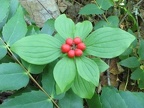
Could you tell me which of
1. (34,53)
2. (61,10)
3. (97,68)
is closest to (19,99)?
(34,53)

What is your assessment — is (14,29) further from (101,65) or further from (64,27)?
(101,65)

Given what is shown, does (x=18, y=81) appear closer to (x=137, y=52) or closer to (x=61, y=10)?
(x=137, y=52)

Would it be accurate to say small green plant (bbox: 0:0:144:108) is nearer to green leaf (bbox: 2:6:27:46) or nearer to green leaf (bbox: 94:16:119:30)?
green leaf (bbox: 2:6:27:46)

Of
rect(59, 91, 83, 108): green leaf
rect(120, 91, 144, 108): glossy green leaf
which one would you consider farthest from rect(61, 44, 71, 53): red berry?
rect(120, 91, 144, 108): glossy green leaf

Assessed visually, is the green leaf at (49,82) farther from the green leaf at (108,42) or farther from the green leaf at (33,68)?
the green leaf at (108,42)

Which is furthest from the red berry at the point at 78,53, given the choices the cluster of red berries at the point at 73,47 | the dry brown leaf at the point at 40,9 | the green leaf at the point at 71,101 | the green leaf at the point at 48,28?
the dry brown leaf at the point at 40,9

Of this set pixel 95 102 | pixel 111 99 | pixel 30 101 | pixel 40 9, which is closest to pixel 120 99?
pixel 111 99
